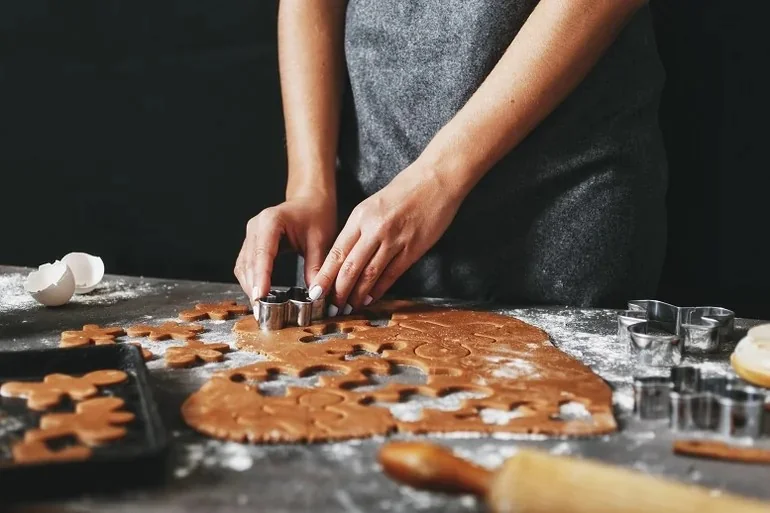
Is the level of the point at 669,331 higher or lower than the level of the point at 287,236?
lower

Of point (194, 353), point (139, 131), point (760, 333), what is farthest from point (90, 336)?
point (139, 131)

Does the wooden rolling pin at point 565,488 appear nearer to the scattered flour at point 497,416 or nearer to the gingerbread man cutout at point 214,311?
the scattered flour at point 497,416

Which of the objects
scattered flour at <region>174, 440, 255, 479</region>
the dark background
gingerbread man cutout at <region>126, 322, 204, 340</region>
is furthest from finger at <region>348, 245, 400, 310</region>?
the dark background

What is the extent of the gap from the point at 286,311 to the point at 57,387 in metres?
0.41

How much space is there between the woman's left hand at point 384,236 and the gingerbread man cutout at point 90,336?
30 cm

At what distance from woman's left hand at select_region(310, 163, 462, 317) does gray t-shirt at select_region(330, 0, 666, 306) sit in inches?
8.2

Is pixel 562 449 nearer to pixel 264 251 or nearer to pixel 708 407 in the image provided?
pixel 708 407

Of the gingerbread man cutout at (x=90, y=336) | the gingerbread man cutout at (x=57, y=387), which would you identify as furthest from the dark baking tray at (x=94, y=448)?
the gingerbread man cutout at (x=90, y=336)

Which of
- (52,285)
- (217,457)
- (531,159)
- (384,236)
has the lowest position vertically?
(217,457)

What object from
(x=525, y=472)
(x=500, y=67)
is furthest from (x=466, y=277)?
(x=525, y=472)

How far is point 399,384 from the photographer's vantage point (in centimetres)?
101

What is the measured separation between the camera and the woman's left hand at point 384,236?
4.47 feet

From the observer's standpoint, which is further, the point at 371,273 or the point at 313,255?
the point at 313,255

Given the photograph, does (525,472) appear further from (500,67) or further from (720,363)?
(500,67)
